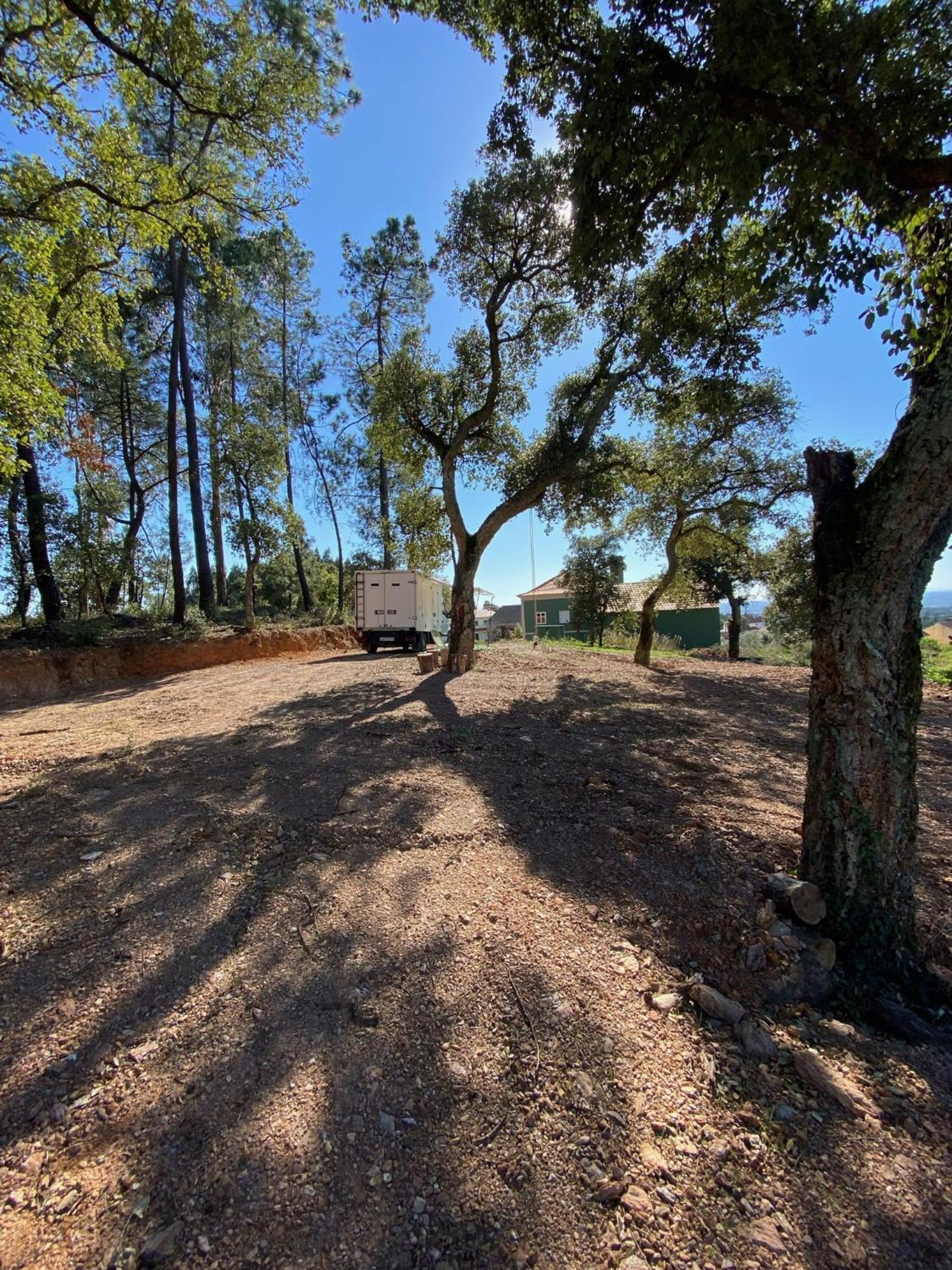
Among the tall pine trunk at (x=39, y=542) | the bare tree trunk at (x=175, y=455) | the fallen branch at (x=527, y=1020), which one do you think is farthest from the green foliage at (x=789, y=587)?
the tall pine trunk at (x=39, y=542)

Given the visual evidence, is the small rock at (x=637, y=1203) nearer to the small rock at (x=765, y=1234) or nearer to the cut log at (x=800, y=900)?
the small rock at (x=765, y=1234)

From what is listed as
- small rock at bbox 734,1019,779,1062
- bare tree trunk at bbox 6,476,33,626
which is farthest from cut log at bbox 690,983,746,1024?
bare tree trunk at bbox 6,476,33,626

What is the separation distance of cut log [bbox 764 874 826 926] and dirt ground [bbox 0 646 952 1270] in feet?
0.37

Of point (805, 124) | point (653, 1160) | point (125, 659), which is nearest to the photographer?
point (653, 1160)

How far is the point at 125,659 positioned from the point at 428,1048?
1234 cm

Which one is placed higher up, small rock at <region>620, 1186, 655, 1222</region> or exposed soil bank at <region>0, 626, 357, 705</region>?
exposed soil bank at <region>0, 626, 357, 705</region>

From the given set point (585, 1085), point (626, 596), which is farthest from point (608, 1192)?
point (626, 596)

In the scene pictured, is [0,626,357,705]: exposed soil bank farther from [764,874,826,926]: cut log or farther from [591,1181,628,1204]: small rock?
[764,874,826,926]: cut log

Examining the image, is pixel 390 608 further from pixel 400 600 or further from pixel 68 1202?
pixel 68 1202

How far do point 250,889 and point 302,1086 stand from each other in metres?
1.18

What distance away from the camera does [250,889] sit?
2.58 metres

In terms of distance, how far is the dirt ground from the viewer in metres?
1.27

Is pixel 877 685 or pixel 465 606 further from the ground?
pixel 465 606

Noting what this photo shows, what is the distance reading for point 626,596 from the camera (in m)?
26.9
